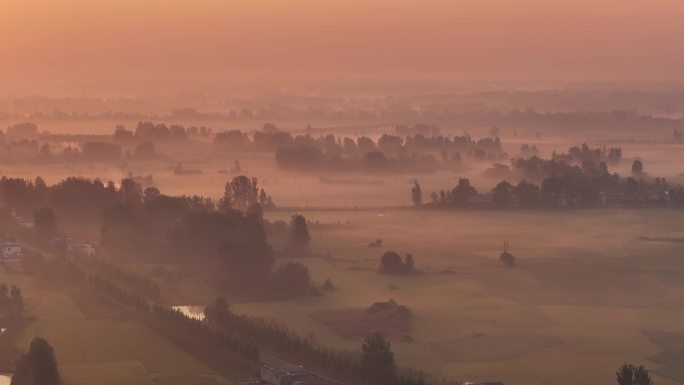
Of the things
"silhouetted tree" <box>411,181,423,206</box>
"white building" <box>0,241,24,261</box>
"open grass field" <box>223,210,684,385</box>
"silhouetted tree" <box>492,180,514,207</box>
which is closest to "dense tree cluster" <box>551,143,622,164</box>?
"silhouetted tree" <box>492,180,514,207</box>

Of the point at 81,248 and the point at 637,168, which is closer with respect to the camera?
the point at 81,248

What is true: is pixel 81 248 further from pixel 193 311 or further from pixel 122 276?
pixel 193 311

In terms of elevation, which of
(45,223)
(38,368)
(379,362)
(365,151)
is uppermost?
(365,151)

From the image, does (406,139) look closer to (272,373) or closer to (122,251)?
(122,251)

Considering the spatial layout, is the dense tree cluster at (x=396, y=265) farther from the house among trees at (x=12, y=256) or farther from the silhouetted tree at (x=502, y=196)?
the silhouetted tree at (x=502, y=196)

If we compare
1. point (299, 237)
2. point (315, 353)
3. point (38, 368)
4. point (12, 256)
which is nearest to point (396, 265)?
point (299, 237)

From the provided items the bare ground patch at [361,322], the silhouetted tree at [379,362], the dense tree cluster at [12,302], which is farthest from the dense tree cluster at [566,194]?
the silhouetted tree at [379,362]

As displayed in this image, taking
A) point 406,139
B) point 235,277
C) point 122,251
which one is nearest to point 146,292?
point 235,277
